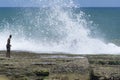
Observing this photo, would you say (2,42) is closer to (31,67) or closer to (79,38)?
(79,38)

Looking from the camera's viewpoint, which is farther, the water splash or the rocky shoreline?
the water splash

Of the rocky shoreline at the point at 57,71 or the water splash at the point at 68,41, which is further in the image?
the water splash at the point at 68,41

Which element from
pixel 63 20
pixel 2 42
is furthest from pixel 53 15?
pixel 2 42

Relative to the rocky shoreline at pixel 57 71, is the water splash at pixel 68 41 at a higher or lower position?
higher

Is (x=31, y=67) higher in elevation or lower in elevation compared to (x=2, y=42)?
lower

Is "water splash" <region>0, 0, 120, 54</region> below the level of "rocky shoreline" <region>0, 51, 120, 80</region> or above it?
above

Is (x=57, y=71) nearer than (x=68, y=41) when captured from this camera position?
Yes

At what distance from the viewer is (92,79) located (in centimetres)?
2112

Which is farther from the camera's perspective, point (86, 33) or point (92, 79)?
point (86, 33)

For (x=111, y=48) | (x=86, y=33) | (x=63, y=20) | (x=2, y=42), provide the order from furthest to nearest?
Answer: 1. (x=63, y=20)
2. (x=86, y=33)
3. (x=2, y=42)
4. (x=111, y=48)

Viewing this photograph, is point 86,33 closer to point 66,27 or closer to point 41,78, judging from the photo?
point 66,27

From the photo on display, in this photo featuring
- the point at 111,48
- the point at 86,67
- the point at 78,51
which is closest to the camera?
the point at 86,67

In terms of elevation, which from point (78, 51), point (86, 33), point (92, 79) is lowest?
point (92, 79)

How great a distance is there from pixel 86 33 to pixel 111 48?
7068 mm
